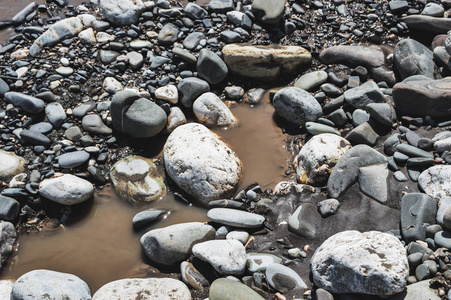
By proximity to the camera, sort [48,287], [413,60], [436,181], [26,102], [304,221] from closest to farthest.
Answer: [48,287] < [436,181] < [304,221] < [26,102] < [413,60]

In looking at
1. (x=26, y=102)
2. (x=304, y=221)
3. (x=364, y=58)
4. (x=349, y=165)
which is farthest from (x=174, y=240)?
(x=364, y=58)

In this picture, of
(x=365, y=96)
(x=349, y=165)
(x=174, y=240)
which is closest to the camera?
(x=174, y=240)

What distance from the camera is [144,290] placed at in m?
4.09

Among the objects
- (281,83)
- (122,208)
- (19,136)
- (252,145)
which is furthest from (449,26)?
(19,136)

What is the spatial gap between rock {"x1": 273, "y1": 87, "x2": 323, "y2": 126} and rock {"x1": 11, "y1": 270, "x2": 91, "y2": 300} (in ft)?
11.1

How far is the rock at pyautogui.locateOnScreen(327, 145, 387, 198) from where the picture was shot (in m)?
4.73

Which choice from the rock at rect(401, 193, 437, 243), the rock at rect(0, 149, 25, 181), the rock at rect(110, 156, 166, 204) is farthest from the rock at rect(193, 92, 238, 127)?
the rock at rect(401, 193, 437, 243)

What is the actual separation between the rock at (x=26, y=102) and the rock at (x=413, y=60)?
16.4 ft

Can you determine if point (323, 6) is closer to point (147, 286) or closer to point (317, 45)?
point (317, 45)

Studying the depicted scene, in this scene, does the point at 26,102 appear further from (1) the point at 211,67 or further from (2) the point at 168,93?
(1) the point at 211,67

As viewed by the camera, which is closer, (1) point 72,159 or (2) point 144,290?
(2) point 144,290

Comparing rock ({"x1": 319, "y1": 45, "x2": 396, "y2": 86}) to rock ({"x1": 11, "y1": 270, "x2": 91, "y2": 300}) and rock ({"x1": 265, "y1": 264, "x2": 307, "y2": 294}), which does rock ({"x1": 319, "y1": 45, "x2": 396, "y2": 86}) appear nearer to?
rock ({"x1": 265, "y1": 264, "x2": 307, "y2": 294})

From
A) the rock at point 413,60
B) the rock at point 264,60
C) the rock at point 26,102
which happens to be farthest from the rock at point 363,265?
the rock at point 26,102

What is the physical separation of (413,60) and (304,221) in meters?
2.93
